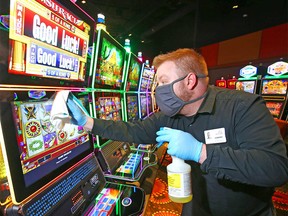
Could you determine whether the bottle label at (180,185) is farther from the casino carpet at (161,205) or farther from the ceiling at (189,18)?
the ceiling at (189,18)

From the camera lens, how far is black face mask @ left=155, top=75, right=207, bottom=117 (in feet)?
4.72

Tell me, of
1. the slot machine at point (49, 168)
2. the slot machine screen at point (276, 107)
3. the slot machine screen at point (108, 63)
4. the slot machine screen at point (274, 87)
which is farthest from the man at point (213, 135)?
the slot machine screen at point (274, 87)

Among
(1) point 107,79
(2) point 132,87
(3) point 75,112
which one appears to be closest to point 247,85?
(2) point 132,87

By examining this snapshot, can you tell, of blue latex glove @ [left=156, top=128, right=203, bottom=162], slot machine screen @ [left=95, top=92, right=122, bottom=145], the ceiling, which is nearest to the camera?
blue latex glove @ [left=156, top=128, right=203, bottom=162]

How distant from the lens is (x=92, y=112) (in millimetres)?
1823

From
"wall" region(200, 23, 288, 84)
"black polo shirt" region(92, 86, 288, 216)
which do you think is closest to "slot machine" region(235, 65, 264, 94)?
"wall" region(200, 23, 288, 84)

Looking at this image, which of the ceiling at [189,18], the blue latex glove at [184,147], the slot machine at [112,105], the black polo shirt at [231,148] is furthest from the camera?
the ceiling at [189,18]

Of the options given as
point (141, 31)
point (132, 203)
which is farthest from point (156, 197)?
point (141, 31)

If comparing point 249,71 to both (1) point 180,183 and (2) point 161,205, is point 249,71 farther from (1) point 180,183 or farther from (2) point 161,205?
(1) point 180,183

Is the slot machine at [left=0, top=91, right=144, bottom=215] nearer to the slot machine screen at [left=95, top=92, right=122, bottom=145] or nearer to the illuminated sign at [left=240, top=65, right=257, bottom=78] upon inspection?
the slot machine screen at [left=95, top=92, right=122, bottom=145]

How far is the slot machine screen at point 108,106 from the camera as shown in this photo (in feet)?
6.53

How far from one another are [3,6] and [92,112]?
3.67ft

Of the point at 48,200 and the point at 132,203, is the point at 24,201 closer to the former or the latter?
the point at 48,200

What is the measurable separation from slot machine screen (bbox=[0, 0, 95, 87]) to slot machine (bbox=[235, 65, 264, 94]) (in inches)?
256
